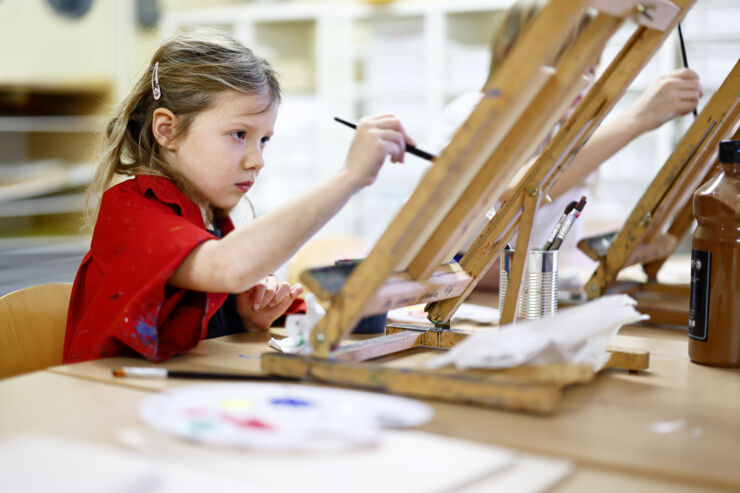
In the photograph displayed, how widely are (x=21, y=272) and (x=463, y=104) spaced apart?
288 centimetres

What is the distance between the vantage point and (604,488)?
0.61 meters

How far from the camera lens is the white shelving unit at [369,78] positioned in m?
3.78

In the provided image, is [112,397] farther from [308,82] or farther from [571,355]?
[308,82]

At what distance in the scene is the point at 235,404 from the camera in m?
0.73

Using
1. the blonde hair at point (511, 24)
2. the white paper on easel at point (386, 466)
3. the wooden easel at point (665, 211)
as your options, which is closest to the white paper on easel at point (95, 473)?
the white paper on easel at point (386, 466)

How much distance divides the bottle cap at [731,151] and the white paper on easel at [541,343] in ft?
0.93

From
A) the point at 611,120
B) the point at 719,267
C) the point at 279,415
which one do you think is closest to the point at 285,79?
the point at 611,120

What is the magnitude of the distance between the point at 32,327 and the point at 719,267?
1.06m

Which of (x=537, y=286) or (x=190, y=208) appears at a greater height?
(x=190, y=208)

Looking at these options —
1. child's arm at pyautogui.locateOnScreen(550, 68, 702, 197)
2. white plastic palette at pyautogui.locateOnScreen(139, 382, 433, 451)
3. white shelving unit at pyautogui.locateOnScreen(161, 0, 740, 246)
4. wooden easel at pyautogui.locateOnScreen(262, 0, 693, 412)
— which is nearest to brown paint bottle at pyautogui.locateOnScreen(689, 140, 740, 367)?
wooden easel at pyautogui.locateOnScreen(262, 0, 693, 412)

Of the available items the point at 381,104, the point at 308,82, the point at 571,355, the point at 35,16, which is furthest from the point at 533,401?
the point at 35,16

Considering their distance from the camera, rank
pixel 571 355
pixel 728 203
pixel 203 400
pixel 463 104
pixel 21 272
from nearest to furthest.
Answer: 1. pixel 203 400
2. pixel 571 355
3. pixel 728 203
4. pixel 463 104
5. pixel 21 272

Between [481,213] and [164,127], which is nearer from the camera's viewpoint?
[481,213]

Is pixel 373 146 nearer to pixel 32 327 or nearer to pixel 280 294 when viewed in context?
pixel 280 294
